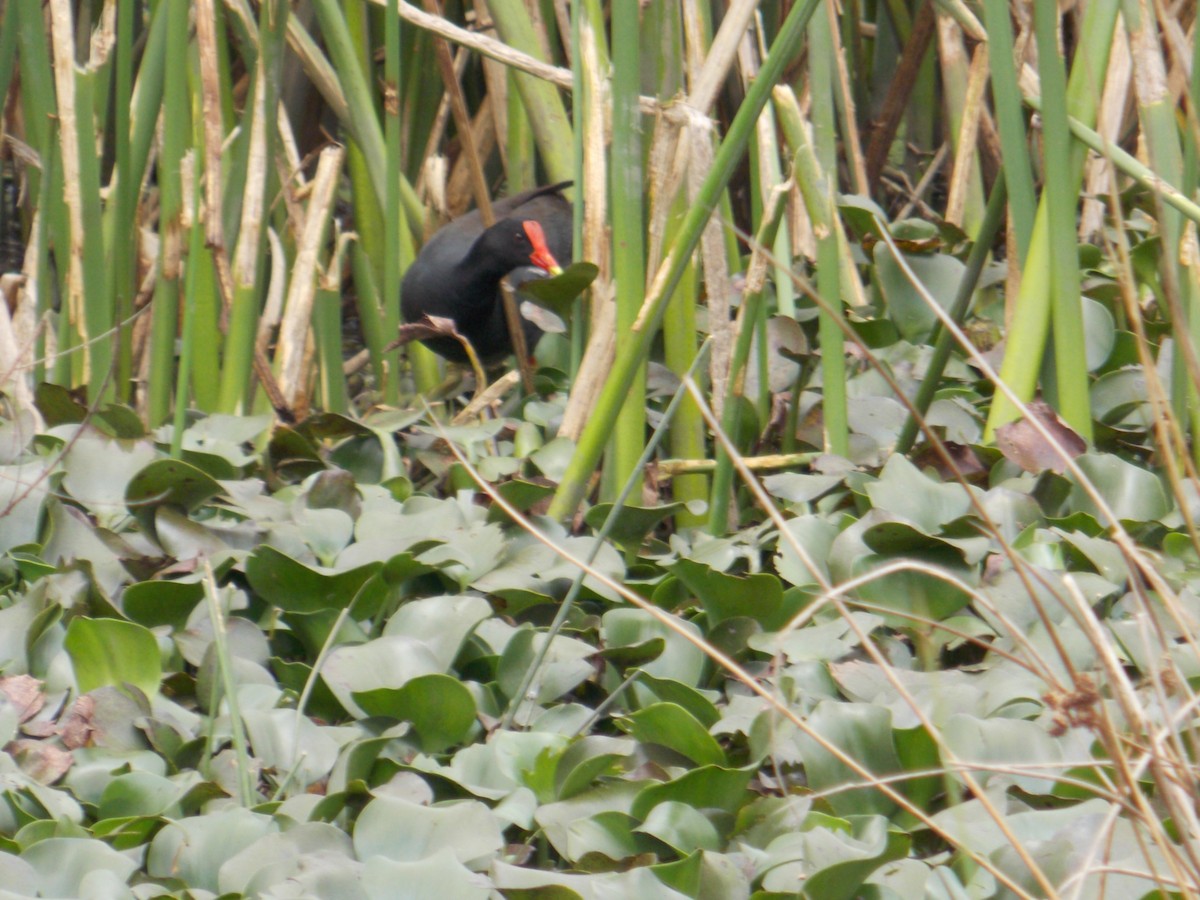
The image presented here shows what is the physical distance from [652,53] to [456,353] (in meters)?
0.89

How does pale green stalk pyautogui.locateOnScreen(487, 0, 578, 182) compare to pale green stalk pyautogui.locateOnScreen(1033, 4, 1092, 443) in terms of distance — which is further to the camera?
pale green stalk pyautogui.locateOnScreen(487, 0, 578, 182)

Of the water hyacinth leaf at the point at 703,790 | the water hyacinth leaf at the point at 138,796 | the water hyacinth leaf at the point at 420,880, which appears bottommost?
the water hyacinth leaf at the point at 138,796

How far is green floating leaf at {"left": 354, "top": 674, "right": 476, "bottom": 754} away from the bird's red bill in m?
1.44

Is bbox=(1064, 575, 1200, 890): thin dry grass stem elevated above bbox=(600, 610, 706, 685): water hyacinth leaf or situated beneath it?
elevated above

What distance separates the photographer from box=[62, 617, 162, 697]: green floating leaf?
40.5 inches

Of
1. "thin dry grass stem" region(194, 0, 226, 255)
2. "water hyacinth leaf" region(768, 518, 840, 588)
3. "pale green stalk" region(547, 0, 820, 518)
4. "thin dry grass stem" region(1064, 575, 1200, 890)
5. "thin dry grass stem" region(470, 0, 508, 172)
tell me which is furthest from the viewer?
"thin dry grass stem" region(470, 0, 508, 172)

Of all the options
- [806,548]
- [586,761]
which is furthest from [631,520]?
[586,761]

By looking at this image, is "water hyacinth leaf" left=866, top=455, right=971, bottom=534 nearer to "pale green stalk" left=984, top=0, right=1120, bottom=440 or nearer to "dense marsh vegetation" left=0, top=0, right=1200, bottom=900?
"dense marsh vegetation" left=0, top=0, right=1200, bottom=900

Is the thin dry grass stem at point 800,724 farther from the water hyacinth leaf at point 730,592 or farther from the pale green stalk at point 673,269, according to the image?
the pale green stalk at point 673,269

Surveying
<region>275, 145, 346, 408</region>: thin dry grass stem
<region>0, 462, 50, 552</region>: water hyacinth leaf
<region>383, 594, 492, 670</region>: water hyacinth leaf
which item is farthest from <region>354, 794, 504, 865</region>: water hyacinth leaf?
<region>275, 145, 346, 408</region>: thin dry grass stem

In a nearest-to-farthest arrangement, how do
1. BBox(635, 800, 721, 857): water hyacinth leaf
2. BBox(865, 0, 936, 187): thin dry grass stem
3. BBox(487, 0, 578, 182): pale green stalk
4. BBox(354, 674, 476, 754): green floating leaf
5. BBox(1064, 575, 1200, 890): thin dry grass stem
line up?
BBox(1064, 575, 1200, 890): thin dry grass stem < BBox(635, 800, 721, 857): water hyacinth leaf < BBox(354, 674, 476, 754): green floating leaf < BBox(487, 0, 578, 182): pale green stalk < BBox(865, 0, 936, 187): thin dry grass stem

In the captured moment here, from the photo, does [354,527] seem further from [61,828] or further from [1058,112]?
[1058,112]

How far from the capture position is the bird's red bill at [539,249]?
2.37 metres

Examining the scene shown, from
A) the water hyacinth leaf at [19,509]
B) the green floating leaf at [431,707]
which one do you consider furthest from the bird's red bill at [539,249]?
the green floating leaf at [431,707]
